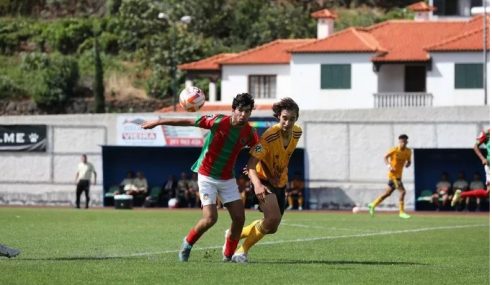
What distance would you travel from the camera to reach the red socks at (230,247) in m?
16.1

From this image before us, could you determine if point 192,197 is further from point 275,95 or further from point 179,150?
point 275,95

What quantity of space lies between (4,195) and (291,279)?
34.9 m

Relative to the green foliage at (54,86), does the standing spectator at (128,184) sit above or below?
below

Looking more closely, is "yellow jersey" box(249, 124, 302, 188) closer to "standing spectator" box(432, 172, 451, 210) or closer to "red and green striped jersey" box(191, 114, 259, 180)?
"red and green striped jersey" box(191, 114, 259, 180)

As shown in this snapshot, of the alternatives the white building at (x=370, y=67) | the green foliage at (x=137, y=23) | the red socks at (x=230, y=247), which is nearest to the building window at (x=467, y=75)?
the white building at (x=370, y=67)

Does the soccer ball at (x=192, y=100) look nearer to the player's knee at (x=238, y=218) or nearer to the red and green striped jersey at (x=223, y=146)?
the red and green striped jersey at (x=223, y=146)

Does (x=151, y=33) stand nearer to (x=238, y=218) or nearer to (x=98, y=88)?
(x=98, y=88)

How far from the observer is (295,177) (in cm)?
4469

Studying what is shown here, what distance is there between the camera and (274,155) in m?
16.0

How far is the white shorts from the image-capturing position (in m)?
15.9

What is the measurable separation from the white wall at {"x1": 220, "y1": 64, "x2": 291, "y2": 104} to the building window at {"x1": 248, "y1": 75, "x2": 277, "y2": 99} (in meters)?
0.26

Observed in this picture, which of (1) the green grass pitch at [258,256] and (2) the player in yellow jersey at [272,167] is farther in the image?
(2) the player in yellow jersey at [272,167]

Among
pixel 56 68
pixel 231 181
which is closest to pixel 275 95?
pixel 56 68

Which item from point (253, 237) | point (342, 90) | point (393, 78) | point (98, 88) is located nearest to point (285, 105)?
point (253, 237)
